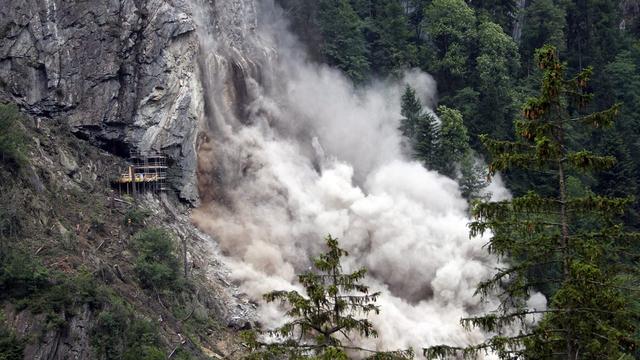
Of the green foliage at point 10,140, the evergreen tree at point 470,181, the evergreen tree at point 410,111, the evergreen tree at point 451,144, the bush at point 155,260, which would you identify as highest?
the evergreen tree at point 410,111

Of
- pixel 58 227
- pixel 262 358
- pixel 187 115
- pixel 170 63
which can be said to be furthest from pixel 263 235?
pixel 262 358

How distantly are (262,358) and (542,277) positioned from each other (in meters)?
5.20

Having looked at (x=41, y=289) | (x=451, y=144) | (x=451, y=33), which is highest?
(x=451, y=33)

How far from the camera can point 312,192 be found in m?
50.1

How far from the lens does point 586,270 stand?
1238 centimetres

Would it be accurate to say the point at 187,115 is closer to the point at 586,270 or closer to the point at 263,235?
the point at 263,235

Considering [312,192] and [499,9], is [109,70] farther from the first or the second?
[499,9]

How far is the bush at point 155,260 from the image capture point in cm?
3406

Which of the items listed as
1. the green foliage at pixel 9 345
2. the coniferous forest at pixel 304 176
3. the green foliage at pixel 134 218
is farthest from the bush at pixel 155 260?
the green foliage at pixel 9 345

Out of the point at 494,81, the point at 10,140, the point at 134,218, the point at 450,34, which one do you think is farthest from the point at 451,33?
the point at 10,140

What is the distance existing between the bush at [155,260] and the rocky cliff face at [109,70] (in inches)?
312

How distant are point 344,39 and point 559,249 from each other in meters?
46.9

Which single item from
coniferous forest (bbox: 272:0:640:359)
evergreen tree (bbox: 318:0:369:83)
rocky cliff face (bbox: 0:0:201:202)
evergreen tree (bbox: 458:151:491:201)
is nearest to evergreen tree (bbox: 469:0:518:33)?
coniferous forest (bbox: 272:0:640:359)

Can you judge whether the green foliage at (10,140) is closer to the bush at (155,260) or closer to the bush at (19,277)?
the bush at (19,277)
